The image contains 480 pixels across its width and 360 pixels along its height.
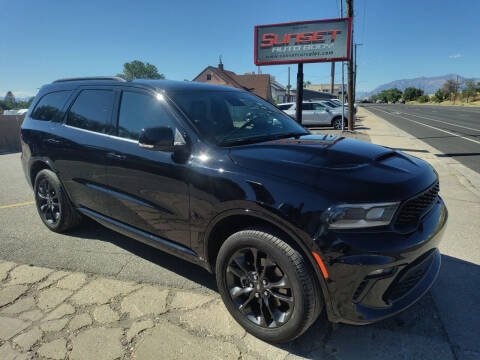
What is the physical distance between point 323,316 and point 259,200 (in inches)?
48.2

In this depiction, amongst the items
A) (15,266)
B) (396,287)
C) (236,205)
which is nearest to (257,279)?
(236,205)

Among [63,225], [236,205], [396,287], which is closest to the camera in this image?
[396,287]

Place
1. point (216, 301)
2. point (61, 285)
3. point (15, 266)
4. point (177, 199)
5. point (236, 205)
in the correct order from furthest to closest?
point (15, 266)
point (61, 285)
point (216, 301)
point (177, 199)
point (236, 205)

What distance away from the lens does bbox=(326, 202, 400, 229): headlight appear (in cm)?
189

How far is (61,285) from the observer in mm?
3066

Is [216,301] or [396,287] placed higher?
[396,287]

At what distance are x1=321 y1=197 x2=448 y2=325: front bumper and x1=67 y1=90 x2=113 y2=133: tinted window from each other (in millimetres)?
2501

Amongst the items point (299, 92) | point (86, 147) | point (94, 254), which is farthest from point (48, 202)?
point (299, 92)

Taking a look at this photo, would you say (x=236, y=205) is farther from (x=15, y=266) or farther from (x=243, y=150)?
(x=15, y=266)

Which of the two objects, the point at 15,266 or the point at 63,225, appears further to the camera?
the point at 63,225

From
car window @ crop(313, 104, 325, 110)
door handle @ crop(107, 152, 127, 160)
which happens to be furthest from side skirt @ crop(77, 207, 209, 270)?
car window @ crop(313, 104, 325, 110)

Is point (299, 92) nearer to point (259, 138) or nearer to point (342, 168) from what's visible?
point (259, 138)

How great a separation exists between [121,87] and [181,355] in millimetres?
2408

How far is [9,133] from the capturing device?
1466 centimetres
